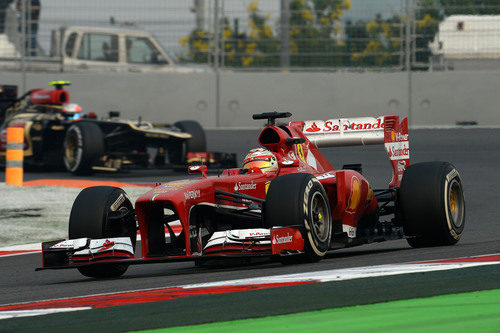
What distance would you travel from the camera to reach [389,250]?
9.38 metres

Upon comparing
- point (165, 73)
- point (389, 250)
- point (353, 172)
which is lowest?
point (389, 250)

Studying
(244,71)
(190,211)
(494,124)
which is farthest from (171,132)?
(190,211)

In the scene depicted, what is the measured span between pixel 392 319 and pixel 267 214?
9.32ft

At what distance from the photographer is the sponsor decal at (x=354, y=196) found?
881cm

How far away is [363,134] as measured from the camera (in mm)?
10023

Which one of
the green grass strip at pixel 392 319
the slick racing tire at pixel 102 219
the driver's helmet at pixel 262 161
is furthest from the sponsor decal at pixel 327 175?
the green grass strip at pixel 392 319

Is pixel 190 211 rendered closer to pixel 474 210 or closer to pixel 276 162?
pixel 276 162

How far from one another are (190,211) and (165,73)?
1366 centimetres

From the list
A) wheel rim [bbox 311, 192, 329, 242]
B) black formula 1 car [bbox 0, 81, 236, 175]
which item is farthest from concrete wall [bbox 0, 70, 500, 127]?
A: wheel rim [bbox 311, 192, 329, 242]

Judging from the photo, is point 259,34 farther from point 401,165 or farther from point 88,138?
point 401,165

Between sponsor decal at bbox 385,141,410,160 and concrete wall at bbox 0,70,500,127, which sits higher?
concrete wall at bbox 0,70,500,127

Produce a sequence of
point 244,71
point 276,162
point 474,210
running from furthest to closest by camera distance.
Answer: point 244,71
point 474,210
point 276,162

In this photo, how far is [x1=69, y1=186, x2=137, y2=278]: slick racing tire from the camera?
8.12 metres

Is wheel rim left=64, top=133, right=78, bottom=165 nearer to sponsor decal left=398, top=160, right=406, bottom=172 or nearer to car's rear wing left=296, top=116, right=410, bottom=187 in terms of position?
car's rear wing left=296, top=116, right=410, bottom=187
